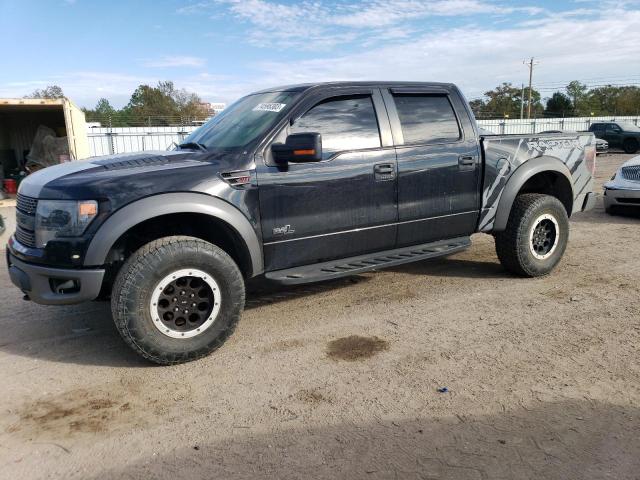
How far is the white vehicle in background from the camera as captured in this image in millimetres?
8570

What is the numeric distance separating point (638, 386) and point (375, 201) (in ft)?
7.37

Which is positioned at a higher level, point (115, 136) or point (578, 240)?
point (115, 136)

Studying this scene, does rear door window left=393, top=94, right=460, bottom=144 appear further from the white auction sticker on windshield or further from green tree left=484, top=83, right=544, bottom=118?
green tree left=484, top=83, right=544, bottom=118

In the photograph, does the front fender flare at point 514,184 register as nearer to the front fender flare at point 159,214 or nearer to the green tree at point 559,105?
the front fender flare at point 159,214

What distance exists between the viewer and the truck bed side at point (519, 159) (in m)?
4.99

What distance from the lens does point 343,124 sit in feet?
14.0

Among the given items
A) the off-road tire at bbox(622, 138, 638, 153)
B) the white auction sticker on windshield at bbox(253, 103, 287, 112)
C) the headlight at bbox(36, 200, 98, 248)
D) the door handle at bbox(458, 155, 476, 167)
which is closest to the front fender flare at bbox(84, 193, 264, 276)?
the headlight at bbox(36, 200, 98, 248)

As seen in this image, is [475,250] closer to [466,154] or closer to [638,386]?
[466,154]

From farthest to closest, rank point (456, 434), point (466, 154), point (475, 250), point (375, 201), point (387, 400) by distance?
point (475, 250), point (466, 154), point (375, 201), point (387, 400), point (456, 434)

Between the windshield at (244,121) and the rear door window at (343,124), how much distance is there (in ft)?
0.72

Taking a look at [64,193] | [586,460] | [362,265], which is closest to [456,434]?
[586,460]

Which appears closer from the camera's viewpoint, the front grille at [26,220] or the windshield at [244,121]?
the front grille at [26,220]

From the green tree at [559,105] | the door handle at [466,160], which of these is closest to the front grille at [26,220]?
the door handle at [466,160]

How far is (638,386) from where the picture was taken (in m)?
3.18
